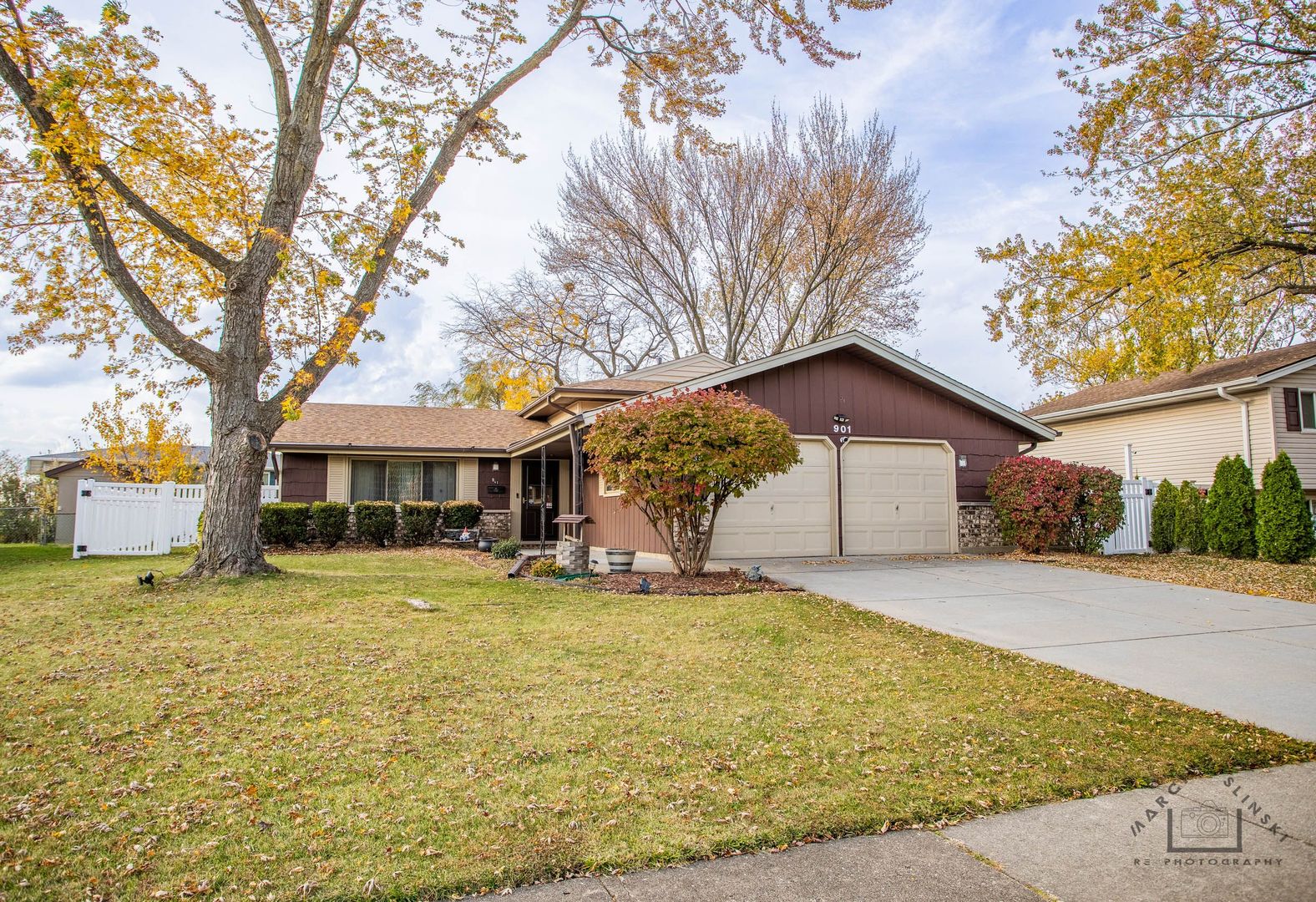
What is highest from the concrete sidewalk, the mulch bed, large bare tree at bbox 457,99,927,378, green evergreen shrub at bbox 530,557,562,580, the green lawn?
large bare tree at bbox 457,99,927,378

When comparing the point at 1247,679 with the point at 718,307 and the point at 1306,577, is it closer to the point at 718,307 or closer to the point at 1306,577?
the point at 1306,577

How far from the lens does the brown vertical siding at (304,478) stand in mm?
16984

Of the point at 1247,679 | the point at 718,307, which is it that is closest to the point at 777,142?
the point at 718,307

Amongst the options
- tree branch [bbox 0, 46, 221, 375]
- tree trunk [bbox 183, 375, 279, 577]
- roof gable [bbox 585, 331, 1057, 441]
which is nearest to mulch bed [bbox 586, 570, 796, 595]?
roof gable [bbox 585, 331, 1057, 441]

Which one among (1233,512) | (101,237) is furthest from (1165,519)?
(101,237)

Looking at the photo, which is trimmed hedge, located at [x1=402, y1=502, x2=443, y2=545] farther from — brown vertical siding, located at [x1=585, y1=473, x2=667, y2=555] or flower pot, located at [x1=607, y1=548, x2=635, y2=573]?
flower pot, located at [x1=607, y1=548, x2=635, y2=573]

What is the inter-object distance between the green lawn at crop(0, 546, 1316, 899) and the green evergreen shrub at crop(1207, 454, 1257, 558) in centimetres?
977

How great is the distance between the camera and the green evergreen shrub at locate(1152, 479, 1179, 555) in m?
13.7

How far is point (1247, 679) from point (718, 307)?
20.3 meters

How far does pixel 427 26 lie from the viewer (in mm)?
11672

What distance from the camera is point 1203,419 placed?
1688 cm

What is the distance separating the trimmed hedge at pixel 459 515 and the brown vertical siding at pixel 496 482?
1533 millimetres

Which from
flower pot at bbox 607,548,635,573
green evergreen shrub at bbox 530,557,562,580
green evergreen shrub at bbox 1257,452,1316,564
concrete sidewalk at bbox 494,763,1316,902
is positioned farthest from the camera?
green evergreen shrub at bbox 1257,452,1316,564

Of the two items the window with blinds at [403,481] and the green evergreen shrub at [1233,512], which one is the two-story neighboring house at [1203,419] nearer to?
the green evergreen shrub at [1233,512]
